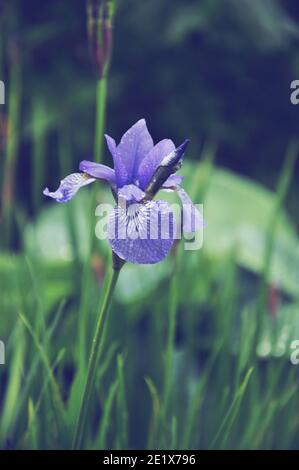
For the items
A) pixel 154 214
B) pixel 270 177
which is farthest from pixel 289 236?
pixel 154 214

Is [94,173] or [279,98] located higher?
[279,98]

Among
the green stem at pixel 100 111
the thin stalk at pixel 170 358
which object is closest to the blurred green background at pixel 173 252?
the thin stalk at pixel 170 358

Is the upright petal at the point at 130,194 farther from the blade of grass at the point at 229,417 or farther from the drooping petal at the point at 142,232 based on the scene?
the blade of grass at the point at 229,417

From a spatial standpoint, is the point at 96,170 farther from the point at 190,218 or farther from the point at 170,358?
the point at 170,358

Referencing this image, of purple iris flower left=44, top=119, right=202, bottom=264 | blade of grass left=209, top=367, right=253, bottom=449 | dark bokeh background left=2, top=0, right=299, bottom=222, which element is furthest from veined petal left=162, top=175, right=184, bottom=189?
dark bokeh background left=2, top=0, right=299, bottom=222

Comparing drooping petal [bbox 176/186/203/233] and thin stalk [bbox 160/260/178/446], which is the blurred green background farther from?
drooping petal [bbox 176/186/203/233]
